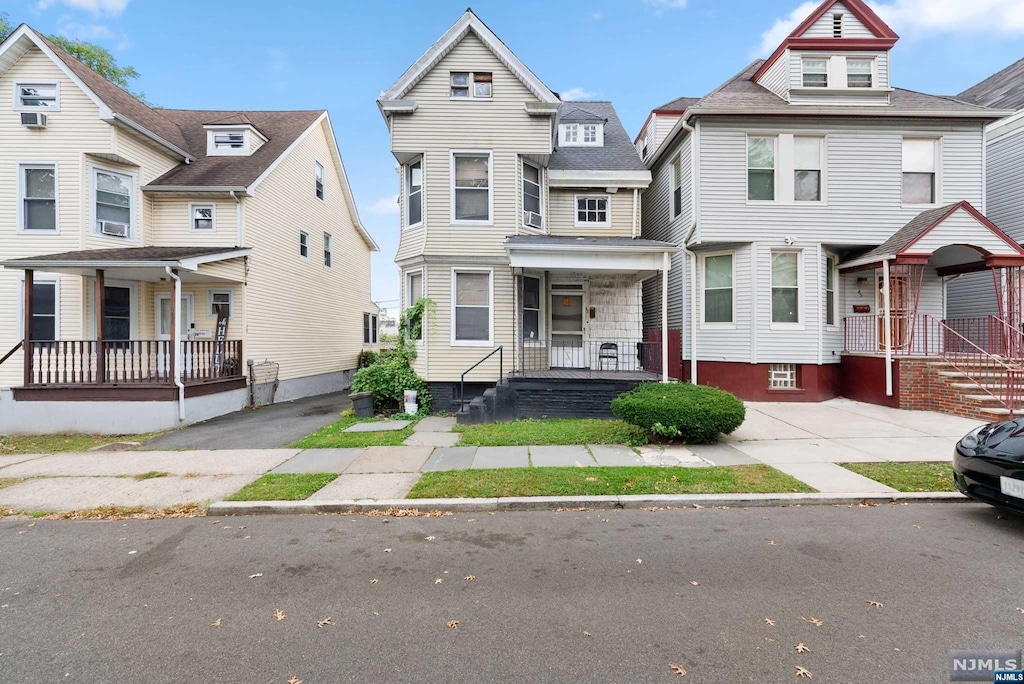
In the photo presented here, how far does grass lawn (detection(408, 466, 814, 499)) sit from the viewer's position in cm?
561

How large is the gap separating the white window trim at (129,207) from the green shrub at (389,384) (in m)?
8.28

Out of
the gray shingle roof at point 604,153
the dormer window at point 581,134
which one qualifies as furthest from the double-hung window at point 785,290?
the dormer window at point 581,134

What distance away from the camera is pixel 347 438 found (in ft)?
28.5

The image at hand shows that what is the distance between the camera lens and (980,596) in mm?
3396

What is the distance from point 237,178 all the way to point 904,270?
1896cm

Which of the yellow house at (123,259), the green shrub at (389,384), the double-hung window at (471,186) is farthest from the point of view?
the double-hung window at (471,186)

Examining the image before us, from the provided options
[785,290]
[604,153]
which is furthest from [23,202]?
[785,290]

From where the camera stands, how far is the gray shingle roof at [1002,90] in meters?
14.5

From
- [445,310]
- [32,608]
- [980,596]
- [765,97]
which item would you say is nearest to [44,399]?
[445,310]

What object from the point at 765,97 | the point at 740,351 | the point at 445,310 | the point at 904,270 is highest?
the point at 765,97

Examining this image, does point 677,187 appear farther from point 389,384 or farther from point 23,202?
point 23,202

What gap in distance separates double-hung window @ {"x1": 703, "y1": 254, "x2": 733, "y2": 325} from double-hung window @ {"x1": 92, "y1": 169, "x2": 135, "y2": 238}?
1659 centimetres

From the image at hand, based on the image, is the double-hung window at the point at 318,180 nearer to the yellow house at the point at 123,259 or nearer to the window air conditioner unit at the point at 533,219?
the yellow house at the point at 123,259

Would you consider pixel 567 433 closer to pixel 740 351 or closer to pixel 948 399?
pixel 740 351
